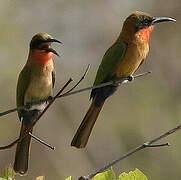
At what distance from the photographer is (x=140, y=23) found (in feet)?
13.9

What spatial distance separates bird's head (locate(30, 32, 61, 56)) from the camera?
3.98 m

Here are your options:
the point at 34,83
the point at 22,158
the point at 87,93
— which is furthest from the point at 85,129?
the point at 87,93

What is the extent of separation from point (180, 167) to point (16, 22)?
293 centimetres

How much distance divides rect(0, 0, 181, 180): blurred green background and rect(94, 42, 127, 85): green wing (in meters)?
3.93

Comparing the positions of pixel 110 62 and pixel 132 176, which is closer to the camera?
pixel 132 176

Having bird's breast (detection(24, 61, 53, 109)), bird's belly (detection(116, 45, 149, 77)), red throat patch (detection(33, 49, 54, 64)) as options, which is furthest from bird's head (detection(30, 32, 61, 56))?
bird's belly (detection(116, 45, 149, 77))

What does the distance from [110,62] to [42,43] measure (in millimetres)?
426

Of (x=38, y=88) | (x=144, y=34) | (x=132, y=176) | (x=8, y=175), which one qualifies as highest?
(x=144, y=34)

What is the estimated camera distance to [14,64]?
9.74m

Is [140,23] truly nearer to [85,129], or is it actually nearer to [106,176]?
[85,129]

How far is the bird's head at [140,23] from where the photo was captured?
420cm

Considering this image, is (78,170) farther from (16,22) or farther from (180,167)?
(16,22)

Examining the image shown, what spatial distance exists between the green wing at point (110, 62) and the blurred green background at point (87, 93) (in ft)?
12.9

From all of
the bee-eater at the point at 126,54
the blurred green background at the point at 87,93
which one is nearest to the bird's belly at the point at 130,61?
the bee-eater at the point at 126,54
